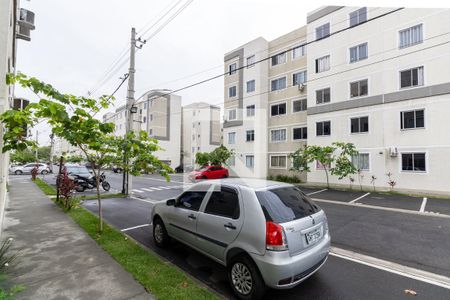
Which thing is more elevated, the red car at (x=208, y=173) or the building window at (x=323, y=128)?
the building window at (x=323, y=128)

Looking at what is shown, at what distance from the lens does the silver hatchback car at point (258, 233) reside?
3.01 metres

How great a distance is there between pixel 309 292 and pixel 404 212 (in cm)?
814

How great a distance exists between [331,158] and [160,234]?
48.0 ft

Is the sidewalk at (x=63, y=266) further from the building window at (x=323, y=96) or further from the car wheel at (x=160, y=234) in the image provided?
the building window at (x=323, y=96)

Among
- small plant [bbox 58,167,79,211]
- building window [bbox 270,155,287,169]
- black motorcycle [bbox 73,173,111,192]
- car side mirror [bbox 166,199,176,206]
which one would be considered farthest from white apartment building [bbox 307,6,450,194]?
black motorcycle [bbox 73,173,111,192]

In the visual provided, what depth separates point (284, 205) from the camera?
3457mm

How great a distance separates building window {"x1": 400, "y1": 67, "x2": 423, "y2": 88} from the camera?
561 inches

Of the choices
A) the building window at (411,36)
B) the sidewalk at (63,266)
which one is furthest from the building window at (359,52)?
the sidewalk at (63,266)

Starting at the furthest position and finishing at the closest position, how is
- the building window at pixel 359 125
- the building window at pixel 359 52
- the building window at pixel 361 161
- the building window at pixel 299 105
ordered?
the building window at pixel 299 105 < the building window at pixel 359 52 < the building window at pixel 359 125 < the building window at pixel 361 161

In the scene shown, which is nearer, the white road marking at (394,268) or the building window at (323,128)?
the white road marking at (394,268)

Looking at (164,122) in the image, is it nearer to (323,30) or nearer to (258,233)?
(323,30)

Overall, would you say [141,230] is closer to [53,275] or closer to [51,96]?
[53,275]

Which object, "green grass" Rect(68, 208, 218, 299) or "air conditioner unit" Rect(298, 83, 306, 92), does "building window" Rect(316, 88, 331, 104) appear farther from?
"green grass" Rect(68, 208, 218, 299)

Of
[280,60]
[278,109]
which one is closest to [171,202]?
[278,109]
